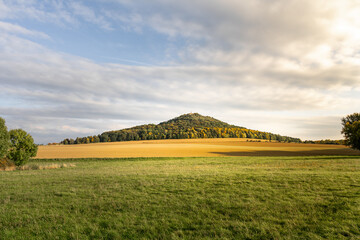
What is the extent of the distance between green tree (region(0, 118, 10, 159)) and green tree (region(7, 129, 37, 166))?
4.62 feet

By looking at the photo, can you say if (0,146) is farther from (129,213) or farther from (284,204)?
(284,204)

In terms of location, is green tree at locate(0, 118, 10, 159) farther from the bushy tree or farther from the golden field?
the bushy tree

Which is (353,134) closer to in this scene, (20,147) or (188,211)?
(188,211)

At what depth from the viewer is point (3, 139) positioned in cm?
3306

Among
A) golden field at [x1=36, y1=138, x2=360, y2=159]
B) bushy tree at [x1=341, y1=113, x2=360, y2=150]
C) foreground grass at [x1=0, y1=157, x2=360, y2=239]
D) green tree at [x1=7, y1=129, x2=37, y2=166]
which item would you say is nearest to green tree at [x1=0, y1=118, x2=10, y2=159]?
green tree at [x1=7, y1=129, x2=37, y2=166]

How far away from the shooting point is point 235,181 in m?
15.8

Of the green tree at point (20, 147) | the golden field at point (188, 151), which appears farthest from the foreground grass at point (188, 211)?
the golden field at point (188, 151)

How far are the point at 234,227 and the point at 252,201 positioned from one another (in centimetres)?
339

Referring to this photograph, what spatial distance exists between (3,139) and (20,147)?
11.1ft

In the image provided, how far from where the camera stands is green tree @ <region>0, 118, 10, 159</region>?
107ft

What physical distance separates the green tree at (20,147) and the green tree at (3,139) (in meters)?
1.41

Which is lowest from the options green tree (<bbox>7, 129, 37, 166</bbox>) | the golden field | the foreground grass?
the golden field

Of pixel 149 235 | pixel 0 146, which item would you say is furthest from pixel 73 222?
pixel 0 146

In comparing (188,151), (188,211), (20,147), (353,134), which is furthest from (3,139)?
(353,134)
